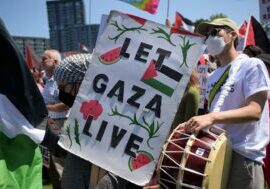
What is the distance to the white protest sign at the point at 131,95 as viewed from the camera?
2996 millimetres

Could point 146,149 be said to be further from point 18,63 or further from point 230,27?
point 230,27

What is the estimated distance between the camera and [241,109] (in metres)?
3.19

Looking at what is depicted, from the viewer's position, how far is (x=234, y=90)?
3.34 m

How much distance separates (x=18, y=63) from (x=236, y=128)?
153cm

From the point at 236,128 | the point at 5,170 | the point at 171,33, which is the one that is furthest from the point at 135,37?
the point at 5,170

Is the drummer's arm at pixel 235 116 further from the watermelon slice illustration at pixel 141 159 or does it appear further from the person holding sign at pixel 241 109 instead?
the watermelon slice illustration at pixel 141 159

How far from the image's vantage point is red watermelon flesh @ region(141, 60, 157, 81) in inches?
119

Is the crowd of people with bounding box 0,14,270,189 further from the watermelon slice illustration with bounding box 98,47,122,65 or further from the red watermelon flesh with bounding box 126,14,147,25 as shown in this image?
the red watermelon flesh with bounding box 126,14,147,25

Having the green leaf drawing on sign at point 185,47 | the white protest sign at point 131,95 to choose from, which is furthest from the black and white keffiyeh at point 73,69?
the green leaf drawing on sign at point 185,47

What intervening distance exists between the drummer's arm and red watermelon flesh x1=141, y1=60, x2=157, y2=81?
37cm

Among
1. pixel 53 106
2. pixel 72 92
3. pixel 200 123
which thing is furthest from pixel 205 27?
pixel 53 106

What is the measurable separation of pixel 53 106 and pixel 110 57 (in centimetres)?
280

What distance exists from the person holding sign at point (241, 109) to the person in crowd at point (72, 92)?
30.7 inches

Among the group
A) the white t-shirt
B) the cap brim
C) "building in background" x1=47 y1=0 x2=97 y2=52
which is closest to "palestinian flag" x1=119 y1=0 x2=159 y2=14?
the cap brim
